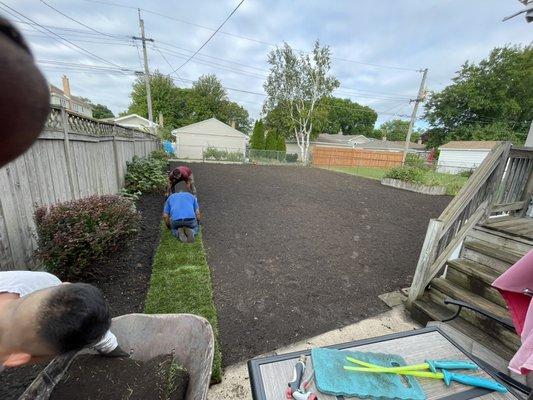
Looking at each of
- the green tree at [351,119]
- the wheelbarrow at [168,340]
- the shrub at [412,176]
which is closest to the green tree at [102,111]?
the green tree at [351,119]

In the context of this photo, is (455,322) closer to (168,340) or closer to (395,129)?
(168,340)

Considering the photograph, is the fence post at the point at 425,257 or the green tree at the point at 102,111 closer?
the fence post at the point at 425,257

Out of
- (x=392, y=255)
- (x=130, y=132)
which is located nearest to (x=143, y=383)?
(x=392, y=255)

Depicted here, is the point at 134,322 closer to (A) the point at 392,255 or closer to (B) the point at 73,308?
(B) the point at 73,308

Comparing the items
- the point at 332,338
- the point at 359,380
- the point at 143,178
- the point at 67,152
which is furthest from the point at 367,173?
the point at 359,380

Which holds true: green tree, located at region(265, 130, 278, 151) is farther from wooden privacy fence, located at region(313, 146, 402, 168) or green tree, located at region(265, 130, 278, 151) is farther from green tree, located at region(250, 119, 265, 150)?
wooden privacy fence, located at region(313, 146, 402, 168)

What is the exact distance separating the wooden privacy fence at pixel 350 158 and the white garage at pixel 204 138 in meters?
8.60

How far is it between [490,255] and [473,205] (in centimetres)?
62

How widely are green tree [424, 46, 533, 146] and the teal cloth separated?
38807 millimetres

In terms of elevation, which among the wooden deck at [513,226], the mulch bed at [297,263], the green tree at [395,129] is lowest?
the mulch bed at [297,263]

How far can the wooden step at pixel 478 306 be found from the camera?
2381mm

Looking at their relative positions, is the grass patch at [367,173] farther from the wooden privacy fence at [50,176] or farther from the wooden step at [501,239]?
the wooden privacy fence at [50,176]

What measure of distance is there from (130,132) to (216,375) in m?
8.73

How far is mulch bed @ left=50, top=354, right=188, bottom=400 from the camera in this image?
143cm
